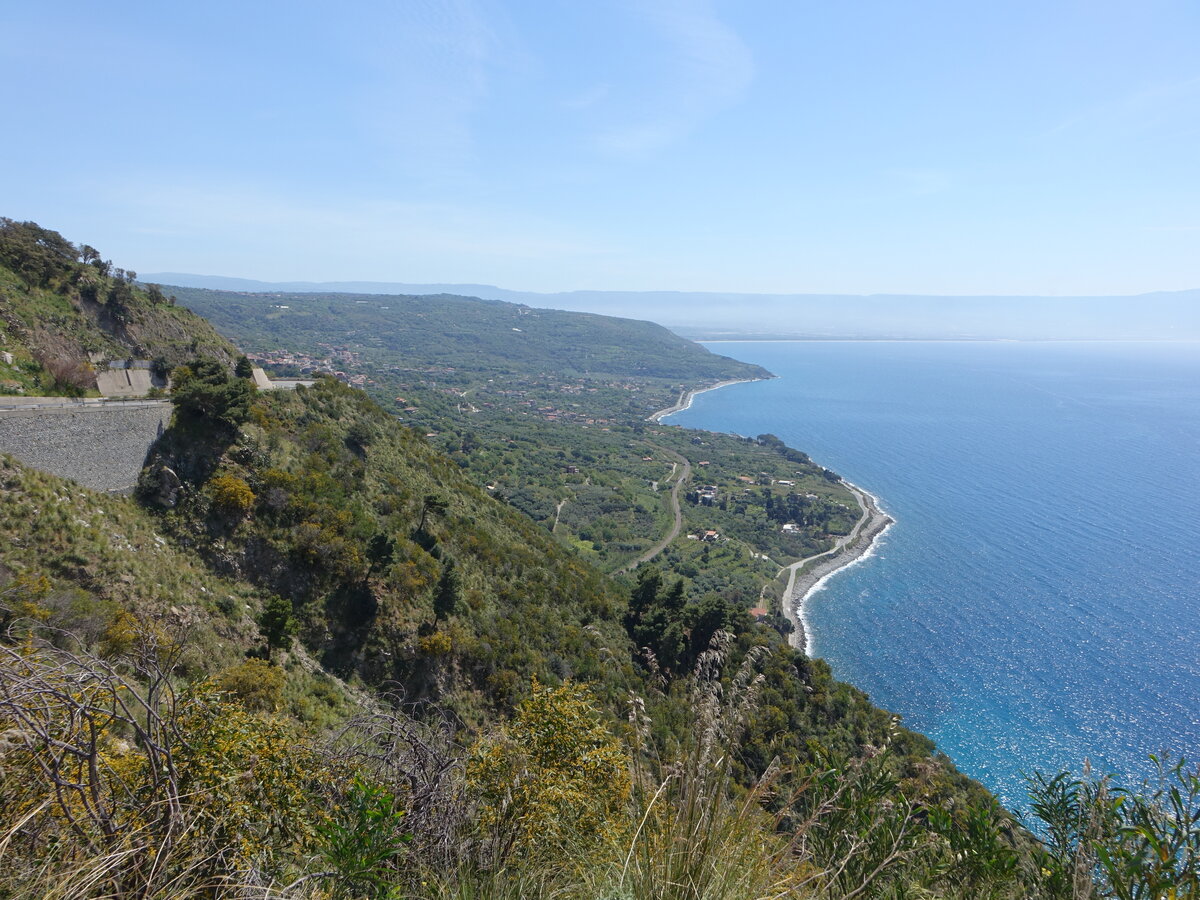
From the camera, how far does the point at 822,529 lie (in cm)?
5603

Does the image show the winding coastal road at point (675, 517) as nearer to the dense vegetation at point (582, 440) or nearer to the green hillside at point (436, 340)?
the dense vegetation at point (582, 440)

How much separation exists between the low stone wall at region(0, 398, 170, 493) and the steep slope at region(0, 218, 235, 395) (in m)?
4.07

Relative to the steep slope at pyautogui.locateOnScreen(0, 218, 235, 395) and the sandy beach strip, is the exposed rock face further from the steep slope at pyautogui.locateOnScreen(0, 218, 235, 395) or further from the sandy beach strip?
the sandy beach strip

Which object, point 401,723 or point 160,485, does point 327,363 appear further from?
point 401,723

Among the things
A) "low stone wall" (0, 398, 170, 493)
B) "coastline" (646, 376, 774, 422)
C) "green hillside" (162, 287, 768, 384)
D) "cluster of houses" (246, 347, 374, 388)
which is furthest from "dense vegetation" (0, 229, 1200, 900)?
"green hillside" (162, 287, 768, 384)

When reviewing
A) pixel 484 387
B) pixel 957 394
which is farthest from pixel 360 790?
pixel 957 394

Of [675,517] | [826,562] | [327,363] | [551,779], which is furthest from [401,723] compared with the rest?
[327,363]

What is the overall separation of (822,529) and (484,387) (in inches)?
3241

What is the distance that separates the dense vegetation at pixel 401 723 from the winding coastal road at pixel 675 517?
18.6 metres

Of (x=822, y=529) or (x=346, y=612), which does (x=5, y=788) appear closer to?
(x=346, y=612)

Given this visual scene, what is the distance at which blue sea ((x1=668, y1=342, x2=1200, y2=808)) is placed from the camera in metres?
29.6

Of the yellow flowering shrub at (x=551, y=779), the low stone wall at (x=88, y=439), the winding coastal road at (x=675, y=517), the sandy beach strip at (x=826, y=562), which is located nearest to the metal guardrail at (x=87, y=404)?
the low stone wall at (x=88, y=439)

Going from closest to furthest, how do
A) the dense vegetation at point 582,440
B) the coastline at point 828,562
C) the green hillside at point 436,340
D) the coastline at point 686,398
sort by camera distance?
the coastline at point 828,562
the dense vegetation at point 582,440
the coastline at point 686,398
the green hillside at point 436,340

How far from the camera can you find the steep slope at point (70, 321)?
18.2 metres
